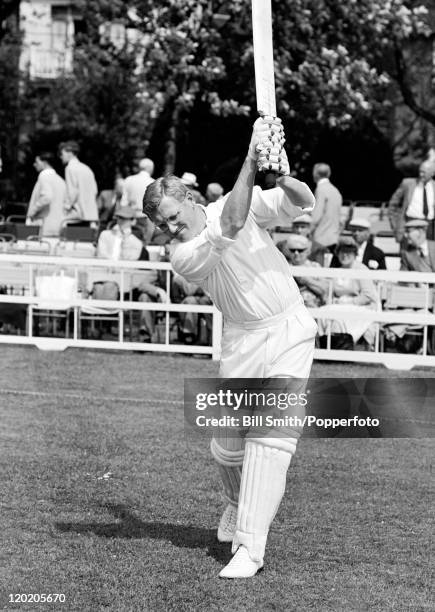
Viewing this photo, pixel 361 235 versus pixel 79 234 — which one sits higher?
pixel 361 235

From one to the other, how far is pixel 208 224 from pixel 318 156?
99.2 ft

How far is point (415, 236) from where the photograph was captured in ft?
49.3

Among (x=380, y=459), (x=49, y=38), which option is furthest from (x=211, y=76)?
(x=49, y=38)

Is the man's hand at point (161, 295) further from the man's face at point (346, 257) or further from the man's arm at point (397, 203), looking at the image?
the man's arm at point (397, 203)

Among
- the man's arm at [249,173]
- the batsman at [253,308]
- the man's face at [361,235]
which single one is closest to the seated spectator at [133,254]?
the man's face at [361,235]

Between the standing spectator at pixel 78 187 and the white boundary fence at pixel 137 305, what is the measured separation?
4958mm

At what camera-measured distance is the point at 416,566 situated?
6.48 m

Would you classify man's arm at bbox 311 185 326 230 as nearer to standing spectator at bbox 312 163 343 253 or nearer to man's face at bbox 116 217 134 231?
standing spectator at bbox 312 163 343 253

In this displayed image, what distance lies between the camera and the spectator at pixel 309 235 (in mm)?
16219

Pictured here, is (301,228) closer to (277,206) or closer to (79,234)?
(79,234)

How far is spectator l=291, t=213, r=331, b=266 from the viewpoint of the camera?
1622cm

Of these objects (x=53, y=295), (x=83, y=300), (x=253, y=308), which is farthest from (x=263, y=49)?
(x=53, y=295)

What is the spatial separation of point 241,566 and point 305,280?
7650mm

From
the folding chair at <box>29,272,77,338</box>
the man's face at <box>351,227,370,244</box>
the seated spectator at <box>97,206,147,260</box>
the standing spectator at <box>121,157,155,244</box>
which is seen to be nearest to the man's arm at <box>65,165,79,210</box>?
the standing spectator at <box>121,157,155,244</box>
